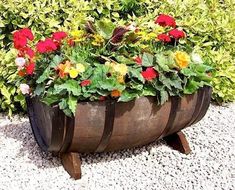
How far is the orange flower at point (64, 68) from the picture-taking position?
2.78 m

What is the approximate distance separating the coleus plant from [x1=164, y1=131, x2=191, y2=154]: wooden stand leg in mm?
453

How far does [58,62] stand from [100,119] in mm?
412

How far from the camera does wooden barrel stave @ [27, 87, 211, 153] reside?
9.22 feet

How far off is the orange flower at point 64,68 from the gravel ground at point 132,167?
2.25 feet

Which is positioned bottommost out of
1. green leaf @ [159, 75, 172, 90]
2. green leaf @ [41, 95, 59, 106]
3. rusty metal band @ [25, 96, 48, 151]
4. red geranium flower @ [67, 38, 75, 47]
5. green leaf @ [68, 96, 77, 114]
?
rusty metal band @ [25, 96, 48, 151]

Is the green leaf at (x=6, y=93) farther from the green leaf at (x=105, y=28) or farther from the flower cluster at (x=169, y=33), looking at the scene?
the flower cluster at (x=169, y=33)

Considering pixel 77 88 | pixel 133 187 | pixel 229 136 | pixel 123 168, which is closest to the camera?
pixel 77 88

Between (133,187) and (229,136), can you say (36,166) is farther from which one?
(229,136)

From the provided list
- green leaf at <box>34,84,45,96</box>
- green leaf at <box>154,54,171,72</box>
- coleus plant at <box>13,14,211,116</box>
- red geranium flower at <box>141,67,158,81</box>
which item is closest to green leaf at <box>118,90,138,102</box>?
coleus plant at <box>13,14,211,116</box>

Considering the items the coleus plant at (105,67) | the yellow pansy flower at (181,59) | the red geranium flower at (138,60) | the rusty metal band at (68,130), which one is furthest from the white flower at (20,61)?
the yellow pansy flower at (181,59)

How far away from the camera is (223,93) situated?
4.19m

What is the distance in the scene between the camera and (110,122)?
286 cm

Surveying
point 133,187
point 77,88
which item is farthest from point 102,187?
point 77,88

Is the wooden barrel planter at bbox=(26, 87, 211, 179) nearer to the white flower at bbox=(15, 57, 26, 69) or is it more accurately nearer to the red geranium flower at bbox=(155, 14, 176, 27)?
the white flower at bbox=(15, 57, 26, 69)
